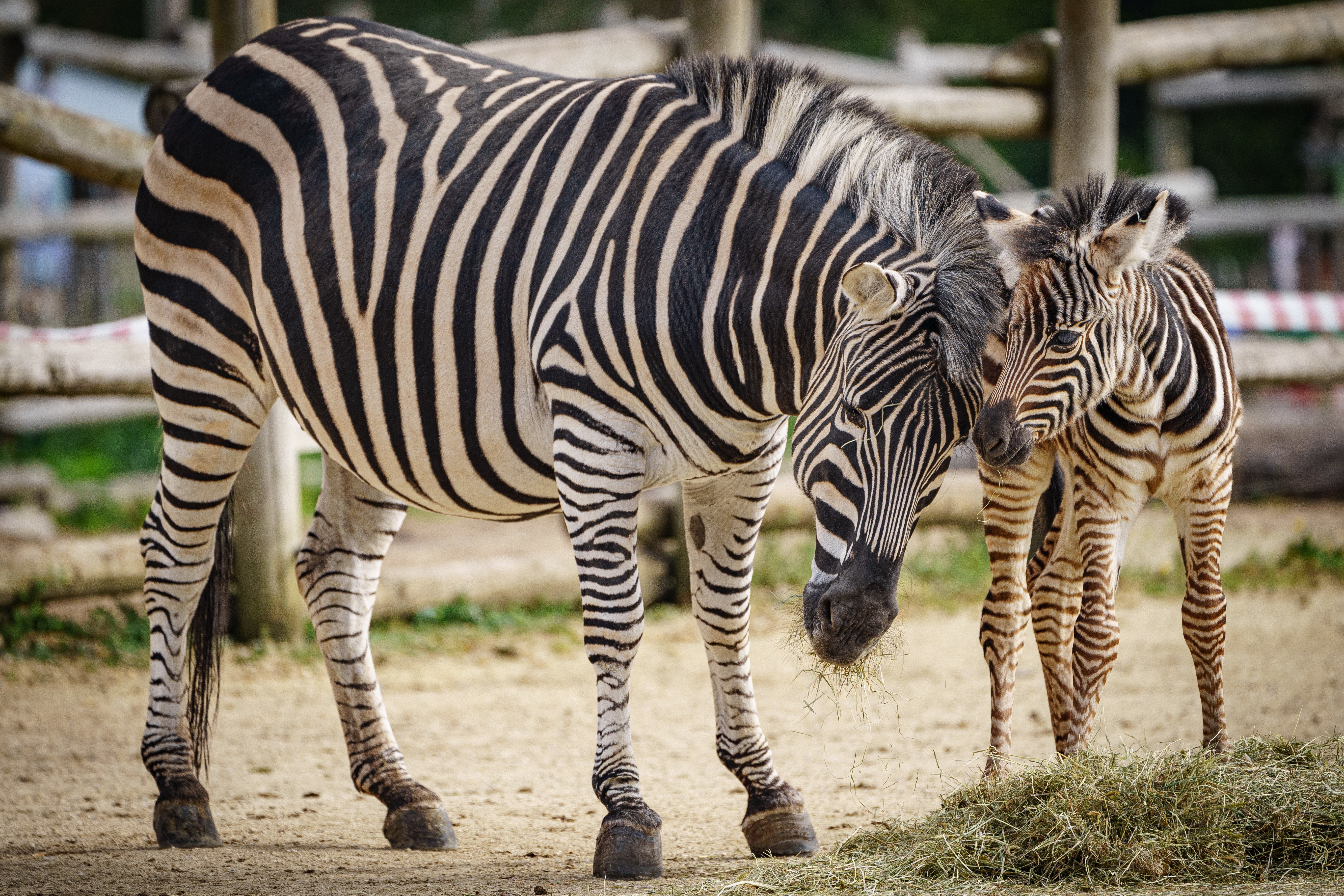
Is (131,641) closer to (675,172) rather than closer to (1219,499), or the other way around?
(675,172)

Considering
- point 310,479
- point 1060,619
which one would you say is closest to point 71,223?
point 310,479

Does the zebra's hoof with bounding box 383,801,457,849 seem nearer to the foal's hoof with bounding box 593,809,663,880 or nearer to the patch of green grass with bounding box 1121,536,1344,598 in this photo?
the foal's hoof with bounding box 593,809,663,880

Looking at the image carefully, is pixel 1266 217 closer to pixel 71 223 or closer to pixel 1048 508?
pixel 1048 508

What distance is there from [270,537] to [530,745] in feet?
6.42

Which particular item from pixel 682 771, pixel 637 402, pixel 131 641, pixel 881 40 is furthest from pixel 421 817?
pixel 881 40

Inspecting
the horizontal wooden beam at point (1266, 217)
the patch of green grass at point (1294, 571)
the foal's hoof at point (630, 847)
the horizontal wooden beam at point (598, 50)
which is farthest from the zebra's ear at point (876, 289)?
the horizontal wooden beam at point (1266, 217)

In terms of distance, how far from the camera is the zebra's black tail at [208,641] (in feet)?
13.2

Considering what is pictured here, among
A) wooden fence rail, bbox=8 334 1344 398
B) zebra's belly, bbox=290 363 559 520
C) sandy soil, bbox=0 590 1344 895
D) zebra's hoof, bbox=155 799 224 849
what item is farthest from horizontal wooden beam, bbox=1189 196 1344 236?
zebra's hoof, bbox=155 799 224 849

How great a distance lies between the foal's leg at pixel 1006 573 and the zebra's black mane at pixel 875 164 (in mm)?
702

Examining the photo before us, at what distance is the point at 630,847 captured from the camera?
3.19 m

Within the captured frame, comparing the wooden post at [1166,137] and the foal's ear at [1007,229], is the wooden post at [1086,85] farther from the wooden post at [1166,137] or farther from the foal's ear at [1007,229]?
the wooden post at [1166,137]

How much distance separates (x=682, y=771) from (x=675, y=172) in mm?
2226

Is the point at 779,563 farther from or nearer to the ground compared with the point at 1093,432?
nearer to the ground

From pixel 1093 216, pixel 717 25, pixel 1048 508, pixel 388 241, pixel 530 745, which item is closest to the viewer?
pixel 1093 216
